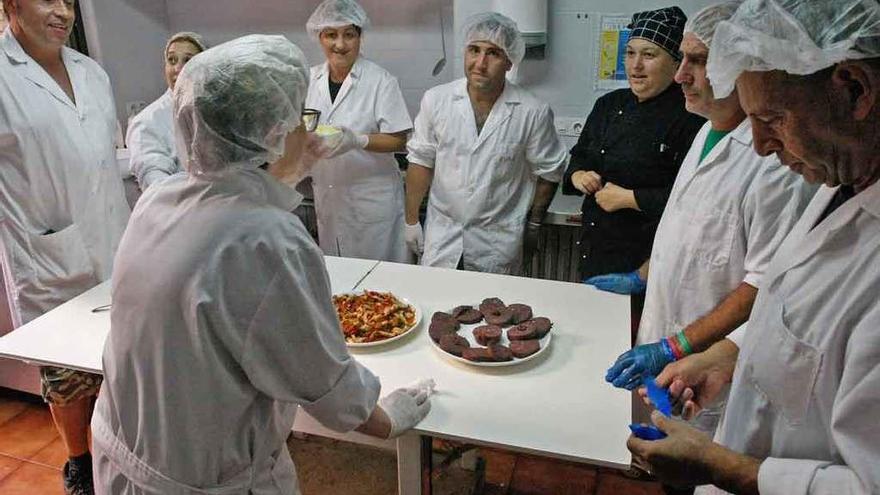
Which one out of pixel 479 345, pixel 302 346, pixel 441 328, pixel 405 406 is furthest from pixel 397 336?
pixel 302 346

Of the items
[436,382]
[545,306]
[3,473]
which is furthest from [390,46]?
[3,473]

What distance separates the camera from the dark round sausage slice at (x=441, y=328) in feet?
5.34

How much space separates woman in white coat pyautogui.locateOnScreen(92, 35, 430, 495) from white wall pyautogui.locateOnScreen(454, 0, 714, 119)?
2.13m

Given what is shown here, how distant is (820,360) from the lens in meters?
0.89

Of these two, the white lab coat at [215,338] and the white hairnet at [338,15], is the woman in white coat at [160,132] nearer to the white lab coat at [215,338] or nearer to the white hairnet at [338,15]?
the white hairnet at [338,15]

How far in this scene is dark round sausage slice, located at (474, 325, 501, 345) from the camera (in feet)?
5.22

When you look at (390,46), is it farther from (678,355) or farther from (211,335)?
(211,335)

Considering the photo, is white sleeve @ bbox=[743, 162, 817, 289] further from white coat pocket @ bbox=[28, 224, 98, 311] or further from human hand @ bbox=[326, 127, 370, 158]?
white coat pocket @ bbox=[28, 224, 98, 311]

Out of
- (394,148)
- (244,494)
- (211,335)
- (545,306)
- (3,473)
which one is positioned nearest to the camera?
(211,335)

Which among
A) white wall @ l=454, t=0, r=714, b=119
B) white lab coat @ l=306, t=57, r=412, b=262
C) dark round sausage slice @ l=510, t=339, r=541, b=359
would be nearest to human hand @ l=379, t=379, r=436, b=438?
dark round sausage slice @ l=510, t=339, r=541, b=359

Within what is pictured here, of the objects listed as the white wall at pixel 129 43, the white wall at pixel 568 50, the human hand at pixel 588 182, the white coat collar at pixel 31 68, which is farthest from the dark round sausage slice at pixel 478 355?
the white wall at pixel 129 43

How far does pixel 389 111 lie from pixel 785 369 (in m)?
2.23

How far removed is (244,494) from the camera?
117 centimetres

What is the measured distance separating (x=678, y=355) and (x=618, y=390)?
0.22 metres
